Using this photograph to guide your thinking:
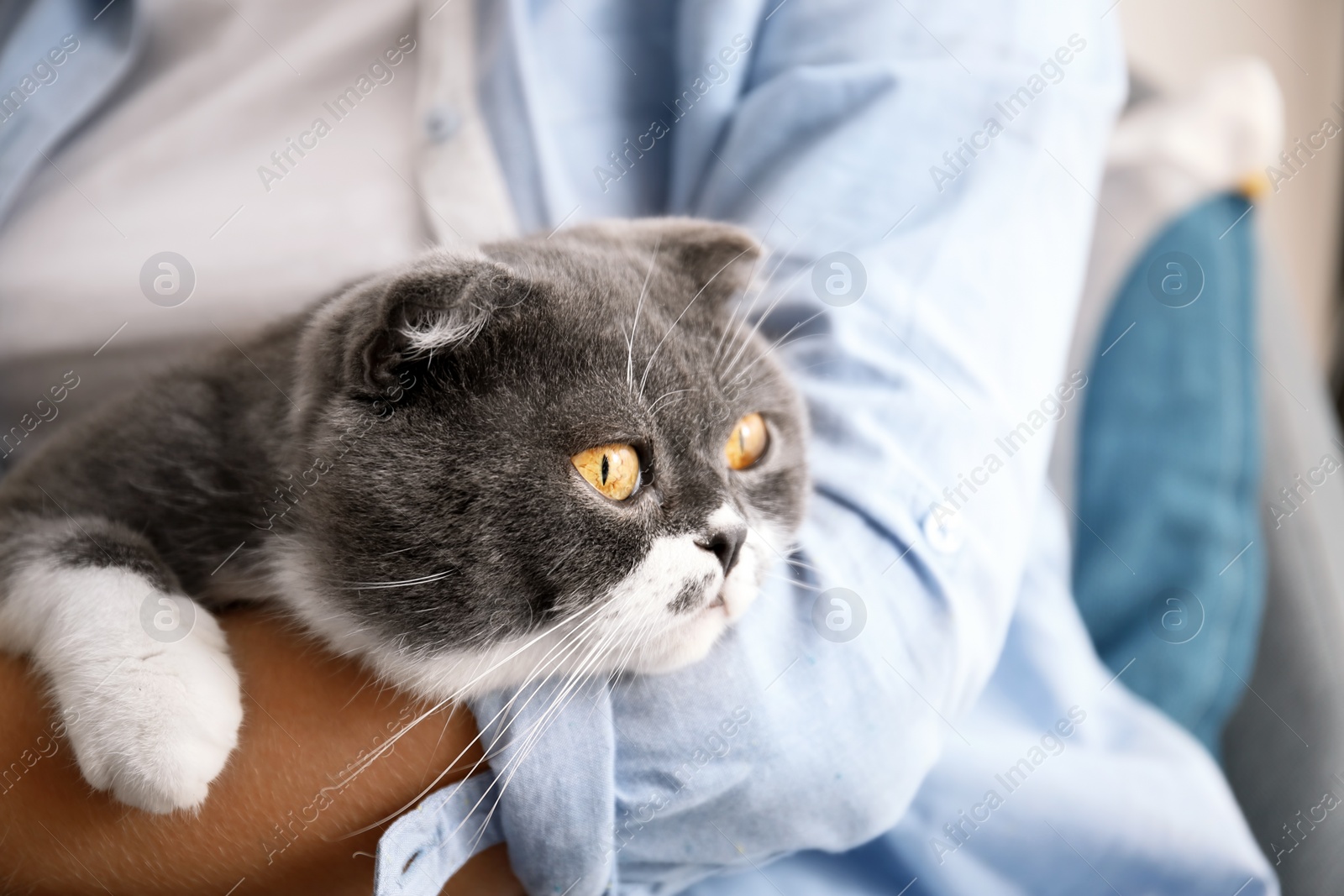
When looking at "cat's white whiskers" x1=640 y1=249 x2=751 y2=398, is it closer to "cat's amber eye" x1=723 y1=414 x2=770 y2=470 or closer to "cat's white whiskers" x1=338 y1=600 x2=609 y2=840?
"cat's amber eye" x1=723 y1=414 x2=770 y2=470

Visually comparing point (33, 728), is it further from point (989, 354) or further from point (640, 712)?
point (989, 354)

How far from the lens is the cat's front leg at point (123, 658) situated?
2.37 feet

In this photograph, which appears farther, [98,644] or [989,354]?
[989,354]

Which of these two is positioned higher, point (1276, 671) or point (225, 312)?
point (225, 312)

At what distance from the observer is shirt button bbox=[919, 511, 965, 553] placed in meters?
0.98

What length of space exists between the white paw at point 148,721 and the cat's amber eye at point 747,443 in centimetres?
56

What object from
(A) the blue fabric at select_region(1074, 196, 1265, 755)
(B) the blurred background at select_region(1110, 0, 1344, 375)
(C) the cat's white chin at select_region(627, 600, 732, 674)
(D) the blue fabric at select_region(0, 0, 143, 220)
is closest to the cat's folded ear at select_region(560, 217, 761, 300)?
(C) the cat's white chin at select_region(627, 600, 732, 674)

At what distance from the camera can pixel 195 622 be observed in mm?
833

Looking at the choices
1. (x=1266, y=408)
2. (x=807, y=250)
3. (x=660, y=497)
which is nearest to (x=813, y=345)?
(x=807, y=250)

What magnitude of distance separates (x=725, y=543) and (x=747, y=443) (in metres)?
0.17

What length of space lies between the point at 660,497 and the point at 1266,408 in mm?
1264

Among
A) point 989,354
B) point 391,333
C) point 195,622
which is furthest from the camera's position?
point 989,354

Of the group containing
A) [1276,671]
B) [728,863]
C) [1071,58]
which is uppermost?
[1071,58]

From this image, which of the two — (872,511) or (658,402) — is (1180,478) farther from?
(658,402)
